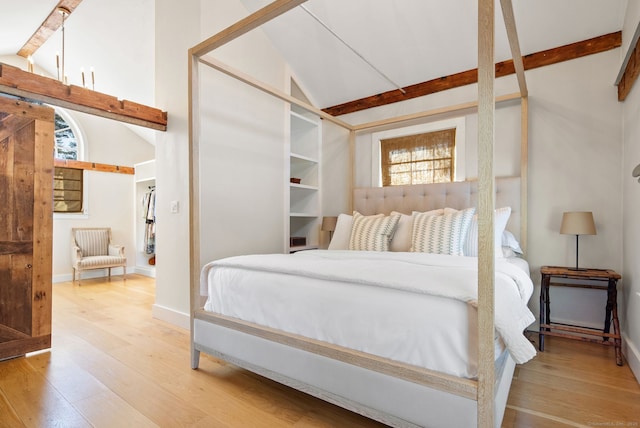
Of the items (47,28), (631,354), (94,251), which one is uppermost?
(47,28)

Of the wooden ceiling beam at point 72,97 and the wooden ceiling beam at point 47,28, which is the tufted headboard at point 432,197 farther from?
the wooden ceiling beam at point 47,28

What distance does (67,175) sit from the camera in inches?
220

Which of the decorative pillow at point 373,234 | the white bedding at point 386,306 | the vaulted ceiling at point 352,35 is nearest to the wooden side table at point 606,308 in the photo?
the white bedding at point 386,306

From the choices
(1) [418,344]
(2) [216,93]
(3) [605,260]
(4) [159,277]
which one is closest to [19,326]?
(4) [159,277]

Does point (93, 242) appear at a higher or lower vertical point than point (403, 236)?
lower

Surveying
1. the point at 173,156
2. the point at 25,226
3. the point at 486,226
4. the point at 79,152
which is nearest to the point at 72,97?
the point at 173,156

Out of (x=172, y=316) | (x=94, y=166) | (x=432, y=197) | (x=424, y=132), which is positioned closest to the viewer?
(x=172, y=316)

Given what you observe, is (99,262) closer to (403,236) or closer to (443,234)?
(403,236)

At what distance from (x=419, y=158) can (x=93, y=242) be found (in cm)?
548

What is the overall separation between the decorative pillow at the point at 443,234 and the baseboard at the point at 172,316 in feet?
7.03

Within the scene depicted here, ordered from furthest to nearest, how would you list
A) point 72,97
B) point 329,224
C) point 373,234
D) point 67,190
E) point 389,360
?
point 67,190
point 329,224
point 373,234
point 72,97
point 389,360

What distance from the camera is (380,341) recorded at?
57.1 inches

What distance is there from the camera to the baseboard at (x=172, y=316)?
10.1 ft

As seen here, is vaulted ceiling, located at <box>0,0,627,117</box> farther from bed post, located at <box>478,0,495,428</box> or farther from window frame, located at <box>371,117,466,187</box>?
bed post, located at <box>478,0,495,428</box>
